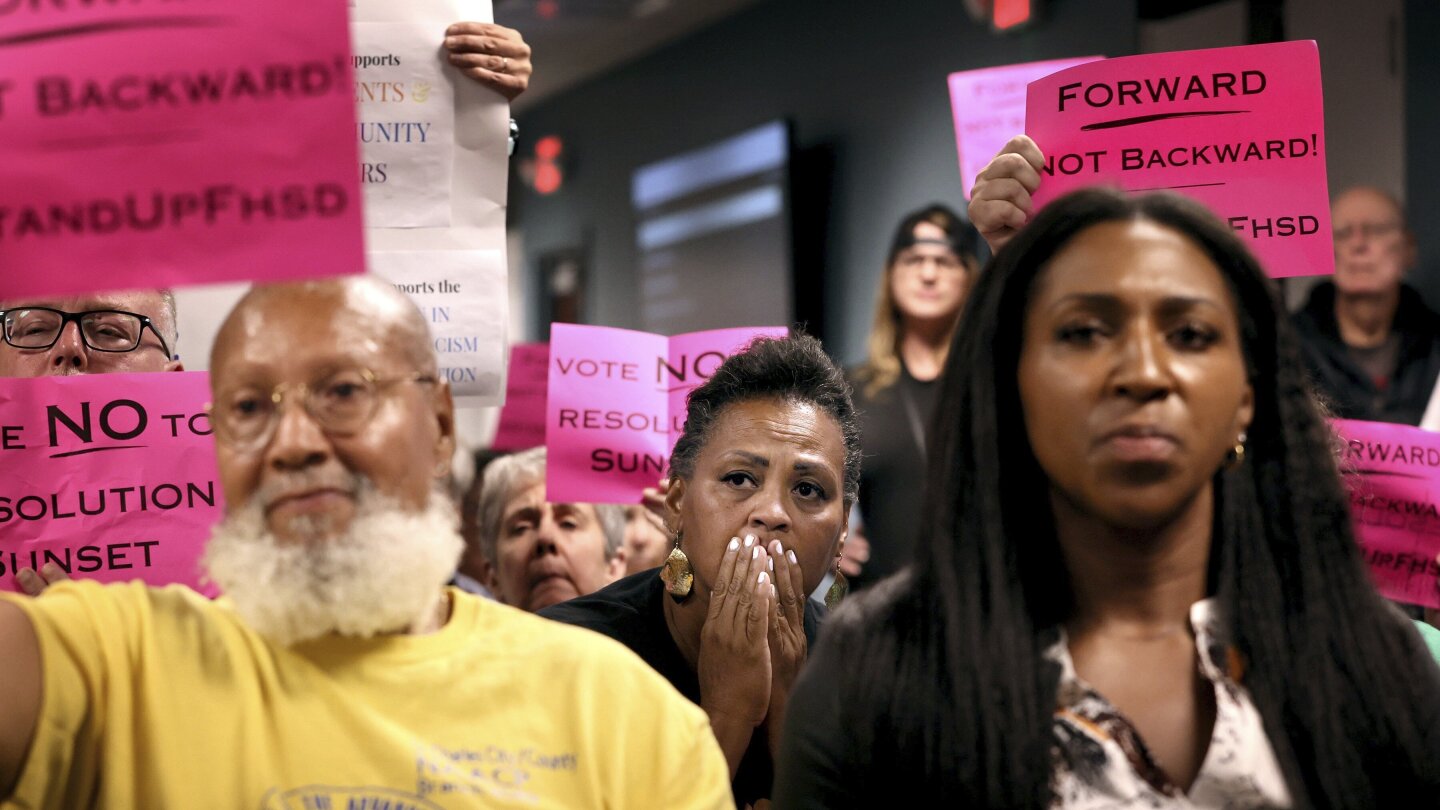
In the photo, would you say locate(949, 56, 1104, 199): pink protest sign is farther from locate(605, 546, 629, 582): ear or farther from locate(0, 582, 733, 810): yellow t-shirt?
locate(0, 582, 733, 810): yellow t-shirt

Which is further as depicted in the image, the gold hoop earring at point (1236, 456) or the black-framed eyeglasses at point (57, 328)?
the black-framed eyeglasses at point (57, 328)

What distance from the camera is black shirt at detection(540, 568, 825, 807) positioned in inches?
88.4

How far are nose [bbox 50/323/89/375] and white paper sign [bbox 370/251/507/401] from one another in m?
0.51

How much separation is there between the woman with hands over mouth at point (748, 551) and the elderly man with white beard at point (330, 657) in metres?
0.70

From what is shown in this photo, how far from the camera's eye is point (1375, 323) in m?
4.57

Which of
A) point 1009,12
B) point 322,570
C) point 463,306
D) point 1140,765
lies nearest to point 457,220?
point 463,306

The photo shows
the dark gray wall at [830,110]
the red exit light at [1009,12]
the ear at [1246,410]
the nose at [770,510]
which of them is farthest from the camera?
the dark gray wall at [830,110]

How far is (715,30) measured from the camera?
8.16 m

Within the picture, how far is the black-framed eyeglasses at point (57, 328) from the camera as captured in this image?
7.25 ft

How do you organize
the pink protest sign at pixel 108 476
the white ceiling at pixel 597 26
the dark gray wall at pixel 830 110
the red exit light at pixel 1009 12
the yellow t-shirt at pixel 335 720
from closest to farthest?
the yellow t-shirt at pixel 335 720 < the pink protest sign at pixel 108 476 < the red exit light at pixel 1009 12 < the dark gray wall at pixel 830 110 < the white ceiling at pixel 597 26

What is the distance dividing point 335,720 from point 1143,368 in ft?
2.64

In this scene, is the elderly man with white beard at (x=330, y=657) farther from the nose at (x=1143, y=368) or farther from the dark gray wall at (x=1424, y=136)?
the dark gray wall at (x=1424, y=136)

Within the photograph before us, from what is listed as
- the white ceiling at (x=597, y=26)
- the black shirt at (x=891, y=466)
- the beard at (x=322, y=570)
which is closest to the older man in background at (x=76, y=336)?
the beard at (x=322, y=570)

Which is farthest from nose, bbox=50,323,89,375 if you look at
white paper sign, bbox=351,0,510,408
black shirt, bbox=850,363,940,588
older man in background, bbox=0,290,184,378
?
black shirt, bbox=850,363,940,588
